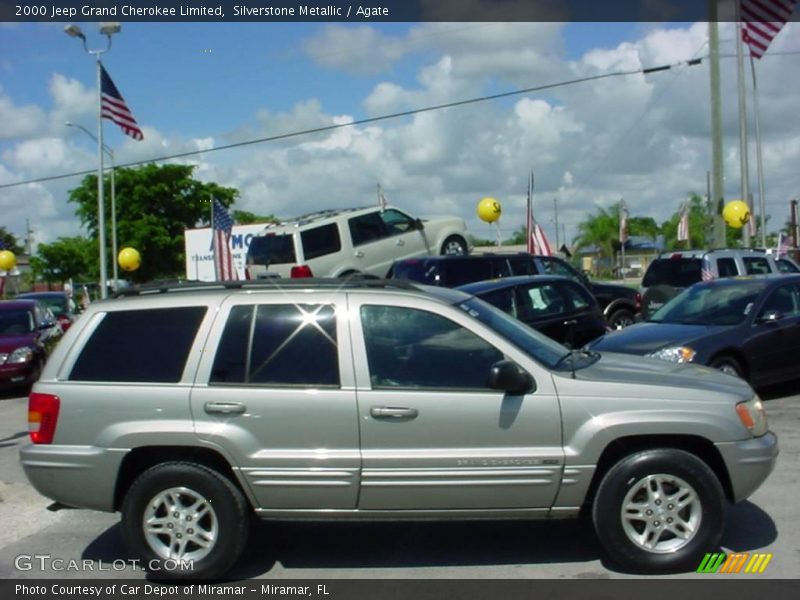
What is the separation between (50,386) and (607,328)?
925 centimetres

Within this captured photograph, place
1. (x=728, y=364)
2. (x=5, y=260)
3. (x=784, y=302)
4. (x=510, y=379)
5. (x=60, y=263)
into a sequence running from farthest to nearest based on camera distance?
(x=60, y=263)
(x=5, y=260)
(x=784, y=302)
(x=728, y=364)
(x=510, y=379)

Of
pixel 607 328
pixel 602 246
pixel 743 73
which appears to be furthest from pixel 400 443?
pixel 602 246

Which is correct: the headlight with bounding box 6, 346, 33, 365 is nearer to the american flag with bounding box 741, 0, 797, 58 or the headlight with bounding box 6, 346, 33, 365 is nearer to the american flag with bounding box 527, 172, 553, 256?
the american flag with bounding box 527, 172, 553, 256

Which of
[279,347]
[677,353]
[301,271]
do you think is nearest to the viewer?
[279,347]

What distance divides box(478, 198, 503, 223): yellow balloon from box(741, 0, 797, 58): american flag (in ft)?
20.4

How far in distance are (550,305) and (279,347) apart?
25.5 feet

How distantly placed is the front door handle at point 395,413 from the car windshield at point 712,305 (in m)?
6.57

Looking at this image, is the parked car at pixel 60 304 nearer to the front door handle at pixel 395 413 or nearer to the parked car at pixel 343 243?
the parked car at pixel 343 243

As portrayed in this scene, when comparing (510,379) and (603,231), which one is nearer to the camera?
(510,379)

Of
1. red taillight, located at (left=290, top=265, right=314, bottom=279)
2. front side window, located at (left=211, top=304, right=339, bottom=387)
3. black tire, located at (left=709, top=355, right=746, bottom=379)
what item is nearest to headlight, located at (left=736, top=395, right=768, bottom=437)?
front side window, located at (left=211, top=304, right=339, bottom=387)

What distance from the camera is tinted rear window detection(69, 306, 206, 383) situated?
5.80 meters

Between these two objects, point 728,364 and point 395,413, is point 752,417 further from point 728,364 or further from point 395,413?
point 728,364

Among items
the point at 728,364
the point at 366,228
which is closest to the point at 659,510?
the point at 728,364

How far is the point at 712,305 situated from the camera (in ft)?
37.8
